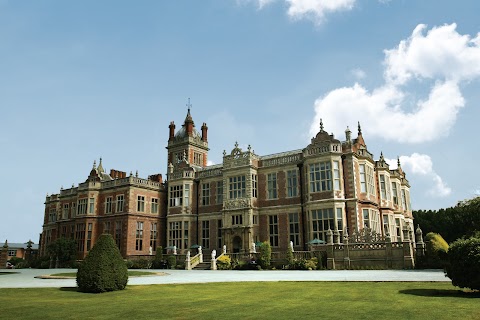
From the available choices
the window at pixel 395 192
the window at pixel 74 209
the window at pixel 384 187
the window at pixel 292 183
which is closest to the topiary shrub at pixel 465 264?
the window at pixel 292 183

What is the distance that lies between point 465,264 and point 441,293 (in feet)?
3.85

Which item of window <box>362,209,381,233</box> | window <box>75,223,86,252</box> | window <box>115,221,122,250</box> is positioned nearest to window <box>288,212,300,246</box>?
window <box>362,209,381,233</box>

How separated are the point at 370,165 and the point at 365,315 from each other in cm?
3168

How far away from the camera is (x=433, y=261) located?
2578cm

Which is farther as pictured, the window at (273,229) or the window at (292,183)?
the window at (273,229)

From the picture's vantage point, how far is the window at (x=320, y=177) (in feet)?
118

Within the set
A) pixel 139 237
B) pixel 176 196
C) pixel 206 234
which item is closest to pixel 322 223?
pixel 206 234

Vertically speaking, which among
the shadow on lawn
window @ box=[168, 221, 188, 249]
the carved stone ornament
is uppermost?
the carved stone ornament

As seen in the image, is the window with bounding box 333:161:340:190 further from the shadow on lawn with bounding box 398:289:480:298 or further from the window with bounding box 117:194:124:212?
the window with bounding box 117:194:124:212

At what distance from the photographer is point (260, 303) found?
11.1m

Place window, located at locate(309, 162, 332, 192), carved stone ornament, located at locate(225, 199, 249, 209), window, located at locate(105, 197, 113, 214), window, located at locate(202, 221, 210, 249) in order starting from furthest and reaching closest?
window, located at locate(105, 197, 113, 214)
window, located at locate(202, 221, 210, 249)
carved stone ornament, located at locate(225, 199, 249, 209)
window, located at locate(309, 162, 332, 192)

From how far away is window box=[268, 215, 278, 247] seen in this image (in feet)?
128

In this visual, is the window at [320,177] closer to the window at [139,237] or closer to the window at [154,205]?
the window at [154,205]

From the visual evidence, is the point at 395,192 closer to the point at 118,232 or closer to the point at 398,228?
the point at 398,228
